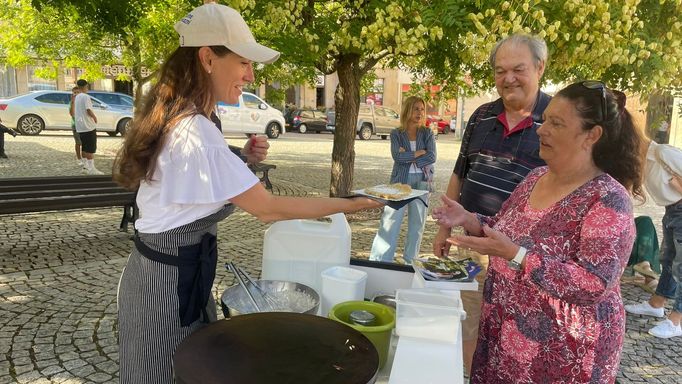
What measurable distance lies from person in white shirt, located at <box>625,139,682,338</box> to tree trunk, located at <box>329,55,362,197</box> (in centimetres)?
415

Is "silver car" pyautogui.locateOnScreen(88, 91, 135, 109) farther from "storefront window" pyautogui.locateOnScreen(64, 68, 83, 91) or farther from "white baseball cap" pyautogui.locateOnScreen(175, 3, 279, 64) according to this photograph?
"white baseball cap" pyautogui.locateOnScreen(175, 3, 279, 64)

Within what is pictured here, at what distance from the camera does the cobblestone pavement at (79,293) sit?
10.9ft

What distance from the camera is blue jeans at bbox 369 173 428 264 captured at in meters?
5.16

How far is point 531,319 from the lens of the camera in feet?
5.92

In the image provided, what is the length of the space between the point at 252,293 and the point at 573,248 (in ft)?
3.94

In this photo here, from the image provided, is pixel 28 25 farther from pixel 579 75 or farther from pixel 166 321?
pixel 166 321

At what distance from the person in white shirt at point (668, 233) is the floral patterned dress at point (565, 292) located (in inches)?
112

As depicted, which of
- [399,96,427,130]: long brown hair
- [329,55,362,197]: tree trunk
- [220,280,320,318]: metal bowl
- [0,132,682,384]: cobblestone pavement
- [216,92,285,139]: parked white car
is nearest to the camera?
[220,280,320,318]: metal bowl

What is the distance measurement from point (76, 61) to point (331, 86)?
22097 millimetres

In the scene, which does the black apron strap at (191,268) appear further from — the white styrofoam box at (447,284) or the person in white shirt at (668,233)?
the person in white shirt at (668,233)

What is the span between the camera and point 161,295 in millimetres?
1670

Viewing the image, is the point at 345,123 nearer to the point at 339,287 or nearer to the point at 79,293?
the point at 79,293

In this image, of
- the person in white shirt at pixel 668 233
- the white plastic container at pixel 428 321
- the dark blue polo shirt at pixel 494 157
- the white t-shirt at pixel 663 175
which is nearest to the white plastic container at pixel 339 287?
the white plastic container at pixel 428 321

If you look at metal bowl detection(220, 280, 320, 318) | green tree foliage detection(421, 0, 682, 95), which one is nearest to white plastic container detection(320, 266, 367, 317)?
metal bowl detection(220, 280, 320, 318)
